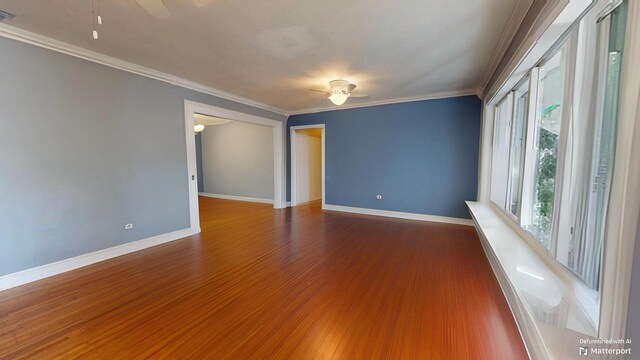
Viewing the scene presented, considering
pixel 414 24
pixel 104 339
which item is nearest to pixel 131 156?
pixel 104 339

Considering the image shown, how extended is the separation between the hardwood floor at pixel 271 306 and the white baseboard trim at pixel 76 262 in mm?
119

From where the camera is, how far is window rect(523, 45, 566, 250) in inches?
67.5

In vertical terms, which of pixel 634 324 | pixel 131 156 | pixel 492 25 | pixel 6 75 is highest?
pixel 492 25

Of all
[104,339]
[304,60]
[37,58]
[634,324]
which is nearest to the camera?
[634,324]

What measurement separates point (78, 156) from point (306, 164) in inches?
184

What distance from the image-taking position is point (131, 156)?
3.14m

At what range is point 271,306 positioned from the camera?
1.98 m

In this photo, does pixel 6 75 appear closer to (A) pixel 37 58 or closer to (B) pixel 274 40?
(A) pixel 37 58

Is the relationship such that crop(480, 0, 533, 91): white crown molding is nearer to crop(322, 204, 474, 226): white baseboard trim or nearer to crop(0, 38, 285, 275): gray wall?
crop(322, 204, 474, 226): white baseboard trim

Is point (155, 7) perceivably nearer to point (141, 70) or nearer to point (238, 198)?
point (141, 70)

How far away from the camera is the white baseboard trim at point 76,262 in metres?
2.29

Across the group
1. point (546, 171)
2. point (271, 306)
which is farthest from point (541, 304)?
point (271, 306)

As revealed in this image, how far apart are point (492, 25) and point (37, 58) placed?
14.7 ft

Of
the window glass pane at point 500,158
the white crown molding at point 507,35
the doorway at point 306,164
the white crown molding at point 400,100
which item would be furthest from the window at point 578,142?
the doorway at point 306,164
